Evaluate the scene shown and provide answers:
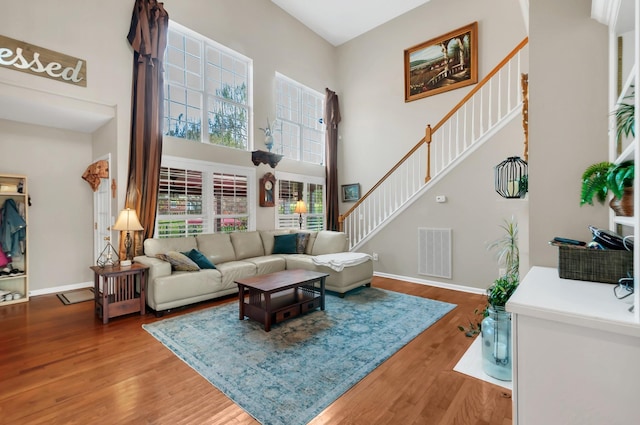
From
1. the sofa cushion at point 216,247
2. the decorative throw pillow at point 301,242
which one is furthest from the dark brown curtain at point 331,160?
the sofa cushion at point 216,247

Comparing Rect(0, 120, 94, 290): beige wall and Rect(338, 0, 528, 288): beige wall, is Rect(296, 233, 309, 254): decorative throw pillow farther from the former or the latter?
Rect(0, 120, 94, 290): beige wall

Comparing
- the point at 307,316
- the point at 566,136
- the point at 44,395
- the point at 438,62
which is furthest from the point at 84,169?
the point at 438,62

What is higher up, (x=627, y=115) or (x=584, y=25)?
(x=584, y=25)

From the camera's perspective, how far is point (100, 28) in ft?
13.0

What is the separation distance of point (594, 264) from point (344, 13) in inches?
266

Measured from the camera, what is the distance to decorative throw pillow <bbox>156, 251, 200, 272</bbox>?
12.6ft

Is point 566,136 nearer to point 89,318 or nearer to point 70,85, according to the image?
point 89,318

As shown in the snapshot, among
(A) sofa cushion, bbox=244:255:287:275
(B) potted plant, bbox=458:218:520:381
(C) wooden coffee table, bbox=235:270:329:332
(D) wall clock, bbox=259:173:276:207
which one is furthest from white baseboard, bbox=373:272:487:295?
(D) wall clock, bbox=259:173:276:207

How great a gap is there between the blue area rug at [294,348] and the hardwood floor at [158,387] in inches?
3.8

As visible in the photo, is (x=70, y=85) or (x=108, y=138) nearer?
(x=70, y=85)

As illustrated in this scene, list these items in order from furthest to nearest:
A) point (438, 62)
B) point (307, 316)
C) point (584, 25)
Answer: point (438, 62), point (307, 316), point (584, 25)

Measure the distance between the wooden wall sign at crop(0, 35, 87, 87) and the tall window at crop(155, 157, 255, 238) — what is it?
1.46 metres

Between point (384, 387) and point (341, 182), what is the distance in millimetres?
5709

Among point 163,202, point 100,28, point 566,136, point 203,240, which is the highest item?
point 100,28
